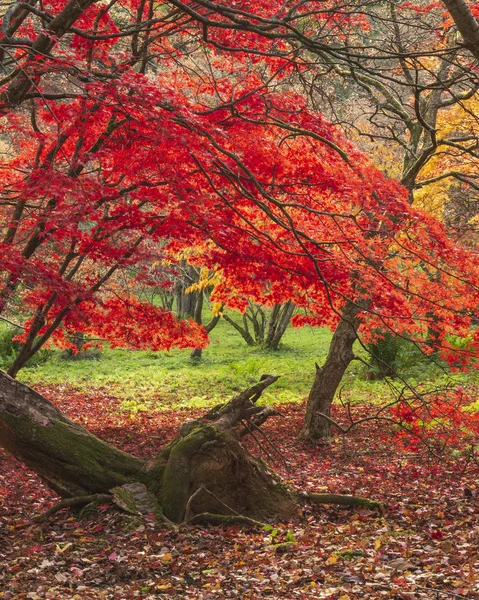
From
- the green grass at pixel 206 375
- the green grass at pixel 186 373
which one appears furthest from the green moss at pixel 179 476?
the green grass at pixel 186 373

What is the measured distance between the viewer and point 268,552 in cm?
473

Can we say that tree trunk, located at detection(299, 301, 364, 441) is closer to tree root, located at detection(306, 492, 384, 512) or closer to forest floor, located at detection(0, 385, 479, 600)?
forest floor, located at detection(0, 385, 479, 600)

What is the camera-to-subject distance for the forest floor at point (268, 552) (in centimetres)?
400

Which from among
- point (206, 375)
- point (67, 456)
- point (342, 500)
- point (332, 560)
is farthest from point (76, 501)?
point (206, 375)

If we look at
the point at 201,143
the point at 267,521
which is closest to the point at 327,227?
the point at 201,143

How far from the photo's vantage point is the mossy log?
201 inches

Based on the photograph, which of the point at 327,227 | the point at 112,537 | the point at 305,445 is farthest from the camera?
the point at 305,445

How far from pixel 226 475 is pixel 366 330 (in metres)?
7.90

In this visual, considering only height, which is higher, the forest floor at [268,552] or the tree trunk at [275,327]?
the tree trunk at [275,327]

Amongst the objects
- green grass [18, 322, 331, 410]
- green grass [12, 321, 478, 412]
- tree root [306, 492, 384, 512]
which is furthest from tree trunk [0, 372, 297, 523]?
green grass [18, 322, 331, 410]

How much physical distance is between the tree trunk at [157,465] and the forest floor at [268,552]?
24 centimetres

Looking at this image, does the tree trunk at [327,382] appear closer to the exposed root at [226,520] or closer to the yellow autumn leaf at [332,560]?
the exposed root at [226,520]

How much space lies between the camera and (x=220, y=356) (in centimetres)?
2195

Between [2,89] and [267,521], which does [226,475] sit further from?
[2,89]
